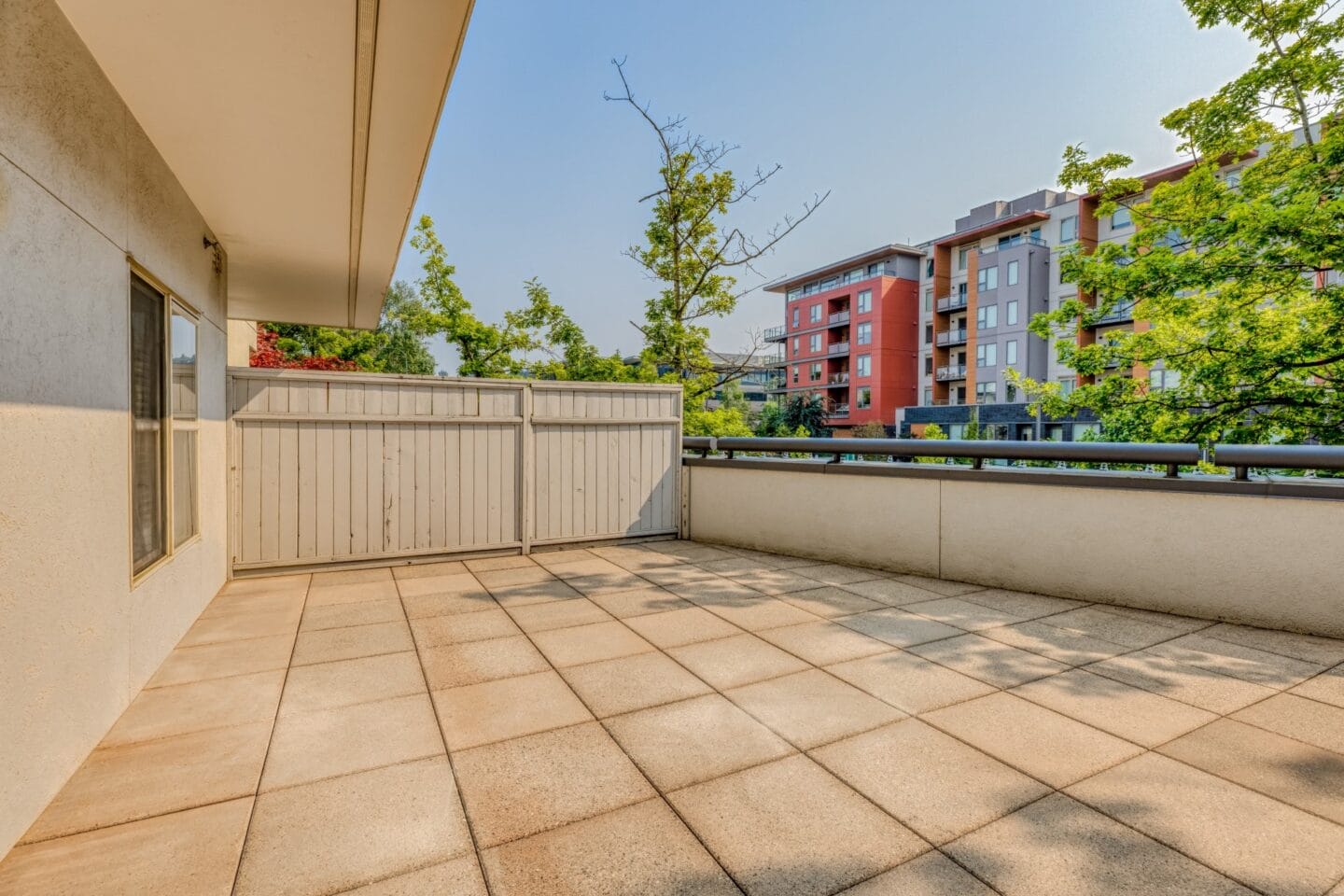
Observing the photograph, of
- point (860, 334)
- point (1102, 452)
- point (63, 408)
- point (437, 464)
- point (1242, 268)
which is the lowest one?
point (437, 464)

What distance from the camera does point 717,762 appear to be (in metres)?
1.95

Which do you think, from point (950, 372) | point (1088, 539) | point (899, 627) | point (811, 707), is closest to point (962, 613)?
point (899, 627)

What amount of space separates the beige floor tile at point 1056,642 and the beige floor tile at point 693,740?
65.7 inches

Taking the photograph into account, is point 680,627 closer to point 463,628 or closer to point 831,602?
point 831,602

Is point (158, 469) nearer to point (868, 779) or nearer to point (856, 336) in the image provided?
point (868, 779)

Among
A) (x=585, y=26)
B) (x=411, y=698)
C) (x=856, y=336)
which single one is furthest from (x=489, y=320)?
(x=856, y=336)

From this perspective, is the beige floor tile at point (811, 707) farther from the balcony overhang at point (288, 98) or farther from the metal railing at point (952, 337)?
the metal railing at point (952, 337)

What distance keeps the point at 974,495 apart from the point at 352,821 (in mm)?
4017

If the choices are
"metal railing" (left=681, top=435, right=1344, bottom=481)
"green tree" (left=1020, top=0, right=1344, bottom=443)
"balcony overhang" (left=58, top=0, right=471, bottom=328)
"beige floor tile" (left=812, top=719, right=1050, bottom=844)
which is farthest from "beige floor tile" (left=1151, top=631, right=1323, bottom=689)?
"green tree" (left=1020, top=0, right=1344, bottom=443)

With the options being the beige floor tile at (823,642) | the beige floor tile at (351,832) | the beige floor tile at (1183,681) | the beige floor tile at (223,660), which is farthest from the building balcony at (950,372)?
the beige floor tile at (351,832)

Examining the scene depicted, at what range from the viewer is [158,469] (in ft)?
9.47

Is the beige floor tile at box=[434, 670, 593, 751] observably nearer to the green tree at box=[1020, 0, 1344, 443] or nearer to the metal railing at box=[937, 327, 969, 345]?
the green tree at box=[1020, 0, 1344, 443]

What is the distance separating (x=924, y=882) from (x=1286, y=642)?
296 centimetres

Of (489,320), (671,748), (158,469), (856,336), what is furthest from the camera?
(856,336)
